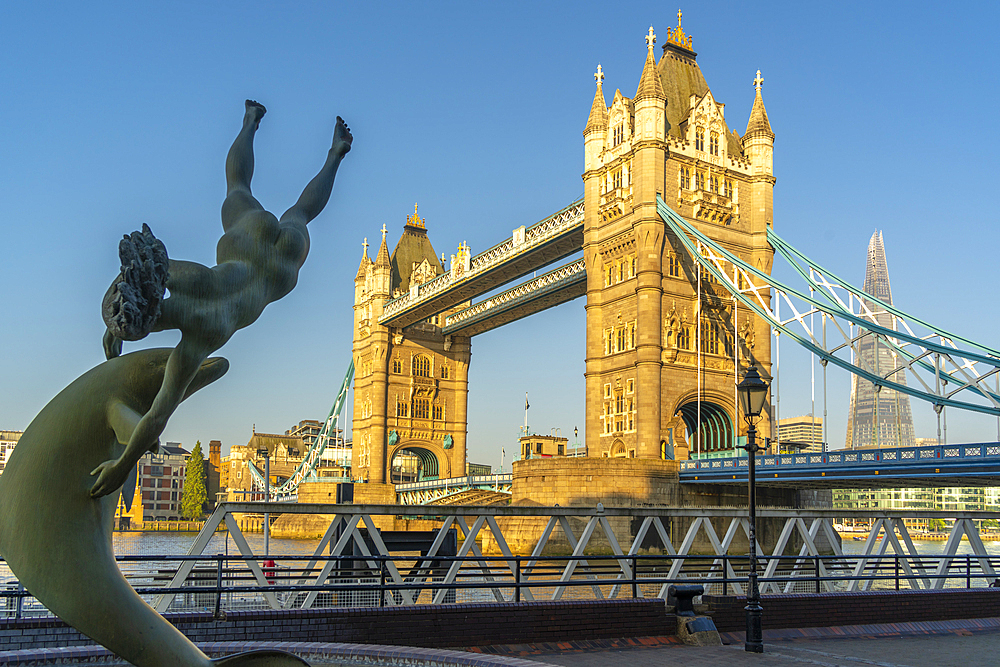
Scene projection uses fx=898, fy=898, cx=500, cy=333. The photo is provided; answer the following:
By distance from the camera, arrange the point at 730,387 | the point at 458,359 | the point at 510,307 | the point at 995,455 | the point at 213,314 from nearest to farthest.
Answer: the point at 213,314 → the point at 995,455 → the point at 730,387 → the point at 510,307 → the point at 458,359

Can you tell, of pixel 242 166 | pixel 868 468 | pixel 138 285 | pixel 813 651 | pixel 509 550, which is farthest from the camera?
pixel 868 468

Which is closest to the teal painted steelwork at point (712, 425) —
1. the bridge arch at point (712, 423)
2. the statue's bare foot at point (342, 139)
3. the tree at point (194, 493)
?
the bridge arch at point (712, 423)

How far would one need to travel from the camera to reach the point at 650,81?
136ft

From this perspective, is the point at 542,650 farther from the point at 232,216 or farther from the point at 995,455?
the point at 995,455

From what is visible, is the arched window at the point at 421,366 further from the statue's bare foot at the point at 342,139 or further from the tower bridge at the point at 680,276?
the statue's bare foot at the point at 342,139

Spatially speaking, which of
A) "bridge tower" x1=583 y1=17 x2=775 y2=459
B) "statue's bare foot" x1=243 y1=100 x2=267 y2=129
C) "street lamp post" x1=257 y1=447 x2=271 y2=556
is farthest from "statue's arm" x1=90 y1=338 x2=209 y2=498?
"bridge tower" x1=583 y1=17 x2=775 y2=459

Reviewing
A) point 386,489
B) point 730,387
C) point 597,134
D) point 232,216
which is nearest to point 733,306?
point 730,387

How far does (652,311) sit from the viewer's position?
38.9 metres

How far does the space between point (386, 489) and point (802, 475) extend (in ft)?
120

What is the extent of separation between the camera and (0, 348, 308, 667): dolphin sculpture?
4355mm

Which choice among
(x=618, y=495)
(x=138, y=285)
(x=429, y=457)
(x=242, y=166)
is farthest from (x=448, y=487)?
(x=138, y=285)

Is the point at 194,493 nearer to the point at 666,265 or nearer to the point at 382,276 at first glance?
the point at 382,276

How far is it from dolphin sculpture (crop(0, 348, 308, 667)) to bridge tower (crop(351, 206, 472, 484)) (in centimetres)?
6306

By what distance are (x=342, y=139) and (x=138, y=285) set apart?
2.13 meters
